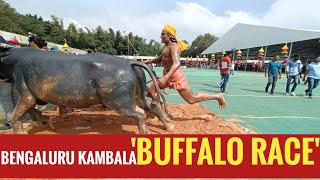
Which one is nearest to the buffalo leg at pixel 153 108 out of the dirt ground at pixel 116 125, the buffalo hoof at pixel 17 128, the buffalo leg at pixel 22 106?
the dirt ground at pixel 116 125

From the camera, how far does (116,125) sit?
4324 mm

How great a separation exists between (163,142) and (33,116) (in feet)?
7.26

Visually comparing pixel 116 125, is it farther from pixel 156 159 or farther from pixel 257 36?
pixel 257 36

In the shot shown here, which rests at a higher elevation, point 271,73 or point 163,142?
point 271,73

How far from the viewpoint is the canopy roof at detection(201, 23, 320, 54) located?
A: 2720cm

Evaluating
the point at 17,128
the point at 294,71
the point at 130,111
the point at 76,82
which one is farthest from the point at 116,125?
the point at 294,71

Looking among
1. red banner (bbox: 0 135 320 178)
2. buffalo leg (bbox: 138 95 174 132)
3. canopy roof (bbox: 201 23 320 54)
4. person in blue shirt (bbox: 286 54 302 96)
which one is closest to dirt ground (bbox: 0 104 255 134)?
buffalo leg (bbox: 138 95 174 132)

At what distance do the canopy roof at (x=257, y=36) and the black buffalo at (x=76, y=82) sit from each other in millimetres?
26818

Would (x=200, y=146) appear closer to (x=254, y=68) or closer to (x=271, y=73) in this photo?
(x=271, y=73)

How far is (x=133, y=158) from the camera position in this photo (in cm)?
278

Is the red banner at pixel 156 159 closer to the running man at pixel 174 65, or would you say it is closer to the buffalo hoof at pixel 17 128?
the buffalo hoof at pixel 17 128

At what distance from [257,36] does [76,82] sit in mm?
34936

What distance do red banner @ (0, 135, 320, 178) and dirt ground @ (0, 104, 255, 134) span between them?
102cm

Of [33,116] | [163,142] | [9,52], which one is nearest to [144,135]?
[163,142]
